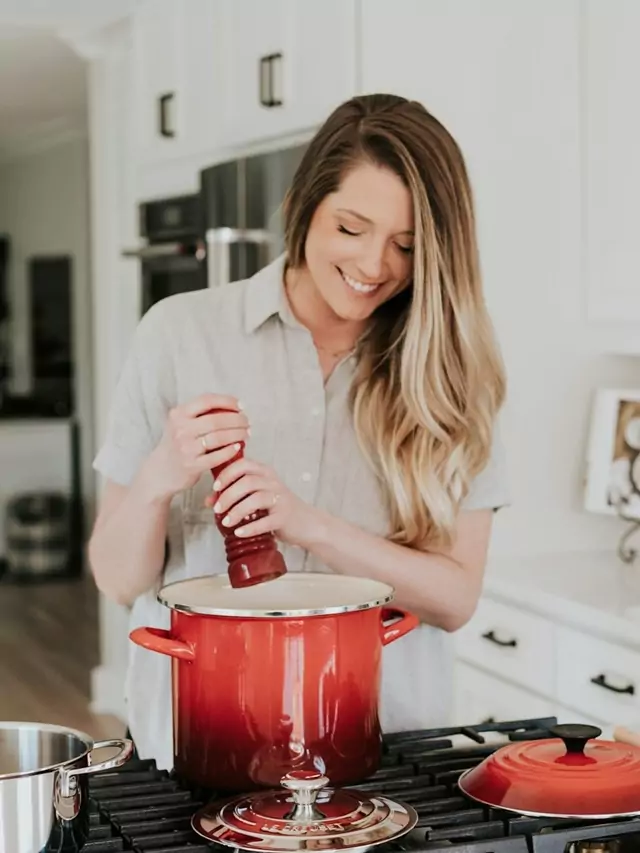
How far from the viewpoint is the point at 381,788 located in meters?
1.07

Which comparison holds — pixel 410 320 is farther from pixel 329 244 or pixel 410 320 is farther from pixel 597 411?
pixel 597 411

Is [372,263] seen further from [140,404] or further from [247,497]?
[247,497]

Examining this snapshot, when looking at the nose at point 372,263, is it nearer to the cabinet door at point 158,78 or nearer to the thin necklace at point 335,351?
the thin necklace at point 335,351

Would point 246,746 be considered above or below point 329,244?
below

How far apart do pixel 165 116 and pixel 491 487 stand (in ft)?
7.98

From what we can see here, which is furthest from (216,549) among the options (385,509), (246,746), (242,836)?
(242,836)

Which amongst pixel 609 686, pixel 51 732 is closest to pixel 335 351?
pixel 51 732

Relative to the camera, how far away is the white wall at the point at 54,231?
26.1 ft

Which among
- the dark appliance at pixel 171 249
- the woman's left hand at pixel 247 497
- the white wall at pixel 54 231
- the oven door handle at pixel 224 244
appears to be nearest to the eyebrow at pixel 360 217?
the woman's left hand at pixel 247 497

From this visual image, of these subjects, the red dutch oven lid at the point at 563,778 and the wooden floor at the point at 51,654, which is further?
the wooden floor at the point at 51,654

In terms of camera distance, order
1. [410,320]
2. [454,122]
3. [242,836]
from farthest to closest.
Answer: [454,122]
[410,320]
[242,836]

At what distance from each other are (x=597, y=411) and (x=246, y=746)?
6.35ft

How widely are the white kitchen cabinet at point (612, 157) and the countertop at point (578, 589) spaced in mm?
521

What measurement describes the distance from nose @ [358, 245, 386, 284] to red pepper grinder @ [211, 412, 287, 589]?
0.43 metres
